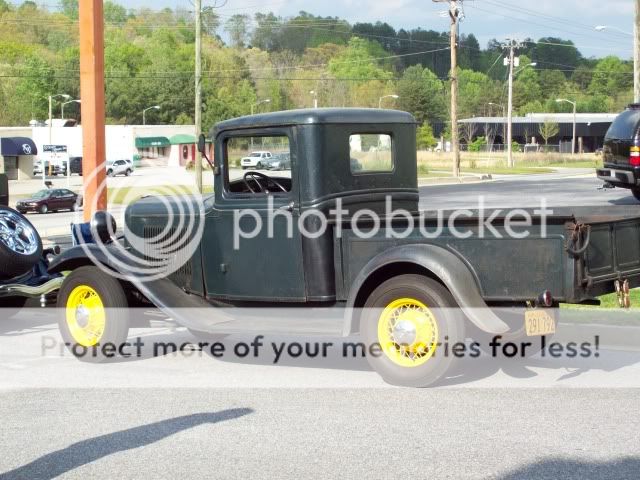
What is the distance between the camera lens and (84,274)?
8742 millimetres

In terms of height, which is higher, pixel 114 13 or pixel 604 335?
pixel 114 13

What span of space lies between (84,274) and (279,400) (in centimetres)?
262

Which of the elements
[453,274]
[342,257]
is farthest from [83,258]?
[453,274]

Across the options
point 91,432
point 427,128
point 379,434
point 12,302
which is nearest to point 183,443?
point 91,432

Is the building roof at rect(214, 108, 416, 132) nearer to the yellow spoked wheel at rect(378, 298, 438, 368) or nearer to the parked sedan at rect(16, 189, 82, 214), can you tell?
the yellow spoked wheel at rect(378, 298, 438, 368)

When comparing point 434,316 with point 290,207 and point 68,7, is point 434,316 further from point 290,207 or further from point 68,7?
point 68,7

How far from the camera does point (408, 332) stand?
727 cm

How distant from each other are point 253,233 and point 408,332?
1.67 metres

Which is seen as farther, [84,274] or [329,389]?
[84,274]

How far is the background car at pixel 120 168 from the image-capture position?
8000 centimetres

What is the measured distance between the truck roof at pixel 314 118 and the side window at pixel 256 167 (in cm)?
13

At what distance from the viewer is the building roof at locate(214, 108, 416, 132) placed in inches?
316

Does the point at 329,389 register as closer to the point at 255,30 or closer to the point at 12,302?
the point at 12,302

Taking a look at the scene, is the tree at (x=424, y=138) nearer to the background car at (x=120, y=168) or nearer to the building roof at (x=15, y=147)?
the background car at (x=120, y=168)
